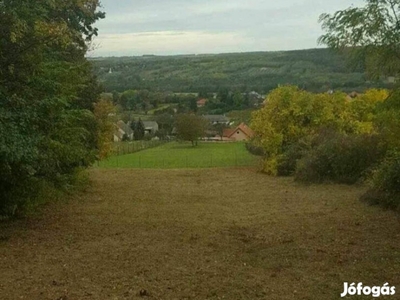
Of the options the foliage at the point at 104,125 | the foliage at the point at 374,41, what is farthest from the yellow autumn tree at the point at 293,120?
the foliage at the point at 374,41

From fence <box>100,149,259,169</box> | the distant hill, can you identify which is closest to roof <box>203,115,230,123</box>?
the distant hill

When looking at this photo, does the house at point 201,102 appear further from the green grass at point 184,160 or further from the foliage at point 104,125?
the foliage at point 104,125

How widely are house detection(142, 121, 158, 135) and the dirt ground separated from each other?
5581 centimetres

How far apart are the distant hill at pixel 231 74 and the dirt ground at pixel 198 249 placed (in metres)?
54.1

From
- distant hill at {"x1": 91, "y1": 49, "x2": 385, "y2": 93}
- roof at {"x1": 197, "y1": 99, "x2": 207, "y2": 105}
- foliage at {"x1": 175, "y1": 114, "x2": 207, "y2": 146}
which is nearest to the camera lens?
foliage at {"x1": 175, "y1": 114, "x2": 207, "y2": 146}

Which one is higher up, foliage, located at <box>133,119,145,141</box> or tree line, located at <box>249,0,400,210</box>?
tree line, located at <box>249,0,400,210</box>

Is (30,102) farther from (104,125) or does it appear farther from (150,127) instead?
(150,127)

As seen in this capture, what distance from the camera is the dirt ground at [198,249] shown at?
324 inches

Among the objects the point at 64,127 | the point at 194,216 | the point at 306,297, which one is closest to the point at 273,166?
the point at 194,216

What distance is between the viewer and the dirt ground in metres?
8.23

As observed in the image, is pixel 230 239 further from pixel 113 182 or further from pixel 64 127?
pixel 113 182

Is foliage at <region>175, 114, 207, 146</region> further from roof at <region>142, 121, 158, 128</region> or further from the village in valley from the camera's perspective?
the village in valley

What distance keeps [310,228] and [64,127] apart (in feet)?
20.7

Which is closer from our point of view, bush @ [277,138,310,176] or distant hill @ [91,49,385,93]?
bush @ [277,138,310,176]
